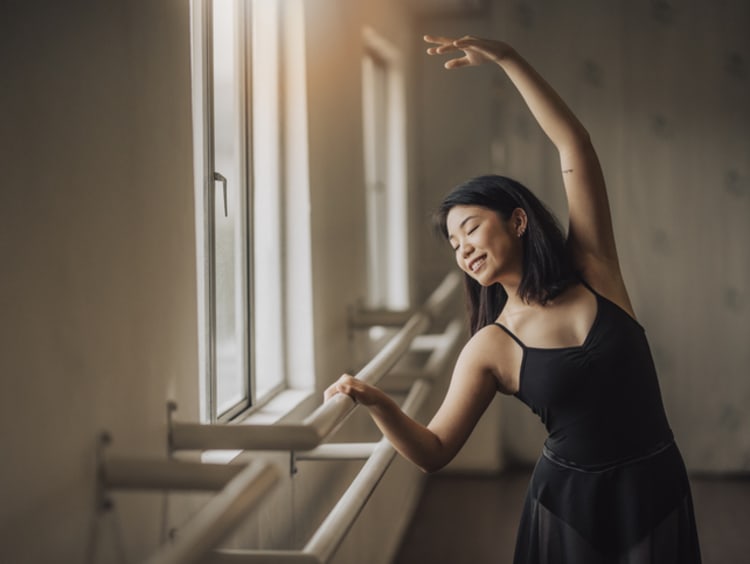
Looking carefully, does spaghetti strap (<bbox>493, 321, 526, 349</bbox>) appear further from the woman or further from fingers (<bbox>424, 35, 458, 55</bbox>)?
fingers (<bbox>424, 35, 458, 55</bbox>)

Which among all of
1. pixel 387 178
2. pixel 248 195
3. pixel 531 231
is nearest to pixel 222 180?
pixel 248 195

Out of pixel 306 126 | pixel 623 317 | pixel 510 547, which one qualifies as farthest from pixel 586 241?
pixel 510 547

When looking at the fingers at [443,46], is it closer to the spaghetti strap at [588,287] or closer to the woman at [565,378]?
the woman at [565,378]

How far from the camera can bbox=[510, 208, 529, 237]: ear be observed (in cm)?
160

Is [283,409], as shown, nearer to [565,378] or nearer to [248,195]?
[248,195]

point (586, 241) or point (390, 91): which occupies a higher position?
point (390, 91)

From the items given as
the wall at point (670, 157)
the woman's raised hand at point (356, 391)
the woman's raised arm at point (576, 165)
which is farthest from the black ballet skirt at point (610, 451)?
the wall at point (670, 157)

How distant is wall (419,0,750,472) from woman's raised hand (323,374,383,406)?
2971mm

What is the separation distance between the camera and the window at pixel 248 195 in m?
1.75

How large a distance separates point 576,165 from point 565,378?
403 millimetres

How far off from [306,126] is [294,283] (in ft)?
1.34

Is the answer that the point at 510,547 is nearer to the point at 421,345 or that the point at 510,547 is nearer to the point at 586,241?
the point at 421,345

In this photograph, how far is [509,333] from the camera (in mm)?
1575

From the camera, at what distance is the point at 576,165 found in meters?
1.63
